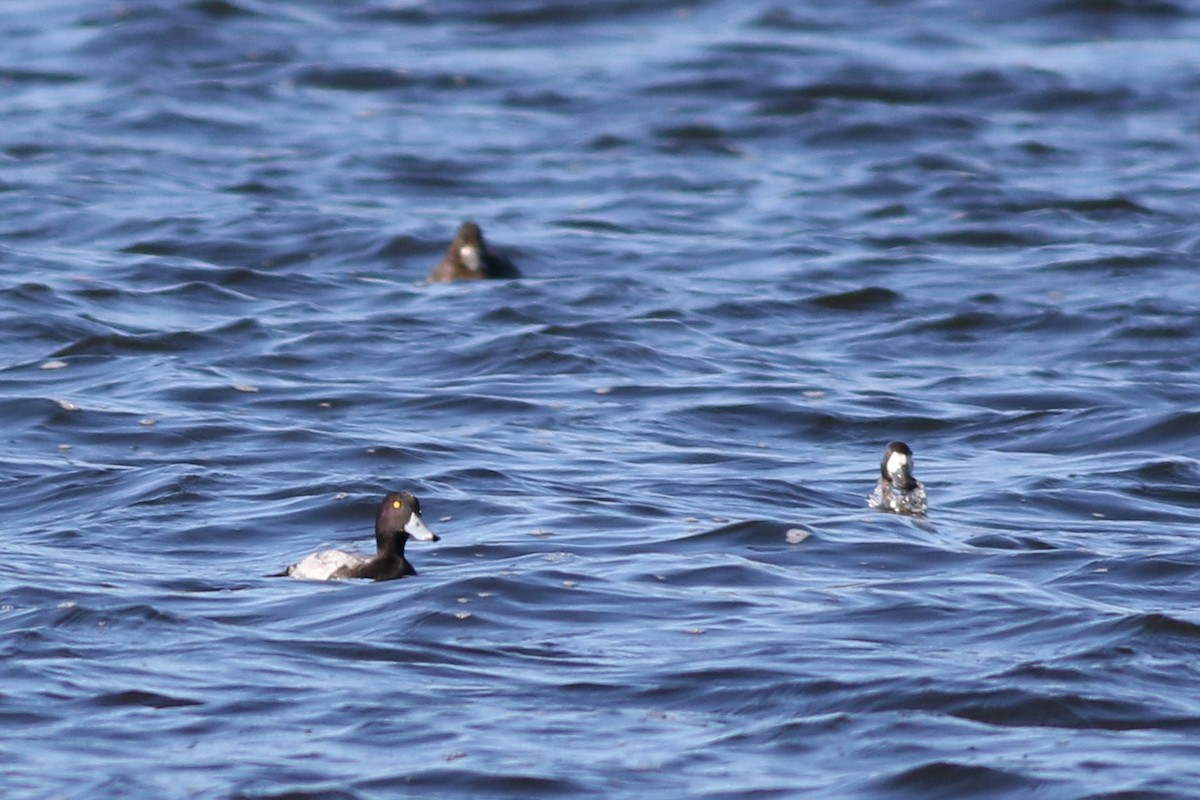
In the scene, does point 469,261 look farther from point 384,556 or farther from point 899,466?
point 384,556

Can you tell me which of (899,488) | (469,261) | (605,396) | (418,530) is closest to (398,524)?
(418,530)

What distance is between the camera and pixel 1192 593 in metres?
10.4

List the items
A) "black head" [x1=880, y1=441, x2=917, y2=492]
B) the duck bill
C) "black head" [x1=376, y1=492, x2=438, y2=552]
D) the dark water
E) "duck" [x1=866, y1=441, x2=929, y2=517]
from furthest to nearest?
"black head" [x1=880, y1=441, x2=917, y2=492] → "duck" [x1=866, y1=441, x2=929, y2=517] → the duck bill → "black head" [x1=376, y1=492, x2=438, y2=552] → the dark water

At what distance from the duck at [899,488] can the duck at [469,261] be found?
23.2ft

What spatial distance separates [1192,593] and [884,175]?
13579 mm

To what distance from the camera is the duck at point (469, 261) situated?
61.4ft

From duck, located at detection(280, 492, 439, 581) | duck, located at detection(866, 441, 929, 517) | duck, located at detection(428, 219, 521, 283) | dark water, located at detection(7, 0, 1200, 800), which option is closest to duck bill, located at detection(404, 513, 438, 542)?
duck, located at detection(280, 492, 439, 581)

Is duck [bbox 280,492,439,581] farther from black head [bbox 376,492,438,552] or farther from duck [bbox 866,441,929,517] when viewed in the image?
duck [bbox 866,441,929,517]

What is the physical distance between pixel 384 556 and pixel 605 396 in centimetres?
491

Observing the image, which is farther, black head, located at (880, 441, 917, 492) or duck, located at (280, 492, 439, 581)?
black head, located at (880, 441, 917, 492)

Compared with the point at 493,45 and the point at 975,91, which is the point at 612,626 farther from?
the point at 493,45

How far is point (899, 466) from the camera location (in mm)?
12109

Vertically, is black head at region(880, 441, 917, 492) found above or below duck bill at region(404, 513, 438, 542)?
below

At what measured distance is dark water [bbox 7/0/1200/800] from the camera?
8500mm
